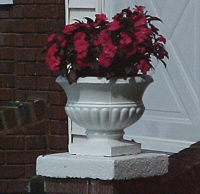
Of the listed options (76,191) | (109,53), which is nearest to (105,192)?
(76,191)

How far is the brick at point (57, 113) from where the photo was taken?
611 cm

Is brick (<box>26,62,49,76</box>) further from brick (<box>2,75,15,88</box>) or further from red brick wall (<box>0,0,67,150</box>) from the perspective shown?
brick (<box>2,75,15,88</box>)

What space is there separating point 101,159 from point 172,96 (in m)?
2.55

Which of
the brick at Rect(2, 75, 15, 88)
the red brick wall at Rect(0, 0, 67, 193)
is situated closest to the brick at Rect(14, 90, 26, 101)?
the red brick wall at Rect(0, 0, 67, 193)

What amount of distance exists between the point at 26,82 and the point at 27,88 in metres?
0.06

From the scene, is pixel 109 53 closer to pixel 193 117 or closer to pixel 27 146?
pixel 193 117

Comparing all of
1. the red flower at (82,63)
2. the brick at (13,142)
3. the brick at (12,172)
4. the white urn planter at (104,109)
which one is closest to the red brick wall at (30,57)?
the brick at (13,142)

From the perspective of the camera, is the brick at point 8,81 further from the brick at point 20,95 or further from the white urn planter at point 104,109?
the white urn planter at point 104,109

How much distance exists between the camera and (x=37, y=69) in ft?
20.4

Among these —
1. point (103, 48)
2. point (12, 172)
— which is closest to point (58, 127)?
point (12, 172)

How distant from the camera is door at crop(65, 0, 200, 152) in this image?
5.36m

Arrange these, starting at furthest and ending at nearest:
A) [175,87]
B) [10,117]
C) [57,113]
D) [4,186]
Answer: [4,186] → [57,113] → [10,117] → [175,87]

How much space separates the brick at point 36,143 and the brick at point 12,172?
0.72 feet

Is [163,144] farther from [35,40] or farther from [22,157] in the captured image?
[35,40]
